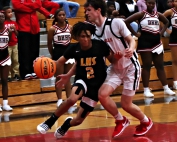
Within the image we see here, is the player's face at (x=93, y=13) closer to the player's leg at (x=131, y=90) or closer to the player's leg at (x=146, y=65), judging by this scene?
the player's leg at (x=131, y=90)

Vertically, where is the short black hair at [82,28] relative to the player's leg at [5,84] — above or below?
above

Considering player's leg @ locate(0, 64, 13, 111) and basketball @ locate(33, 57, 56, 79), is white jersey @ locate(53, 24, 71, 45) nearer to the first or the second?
player's leg @ locate(0, 64, 13, 111)

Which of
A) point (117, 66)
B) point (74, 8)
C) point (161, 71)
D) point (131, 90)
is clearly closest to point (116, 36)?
point (117, 66)

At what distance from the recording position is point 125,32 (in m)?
5.65

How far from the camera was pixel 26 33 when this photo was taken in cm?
960

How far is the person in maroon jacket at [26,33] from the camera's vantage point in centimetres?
956

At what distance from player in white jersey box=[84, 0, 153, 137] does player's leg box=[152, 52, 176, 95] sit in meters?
3.81

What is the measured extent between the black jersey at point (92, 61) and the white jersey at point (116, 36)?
8 centimetres

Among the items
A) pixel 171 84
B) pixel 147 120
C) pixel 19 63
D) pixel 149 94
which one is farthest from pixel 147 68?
pixel 147 120

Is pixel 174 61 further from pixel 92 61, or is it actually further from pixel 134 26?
pixel 92 61

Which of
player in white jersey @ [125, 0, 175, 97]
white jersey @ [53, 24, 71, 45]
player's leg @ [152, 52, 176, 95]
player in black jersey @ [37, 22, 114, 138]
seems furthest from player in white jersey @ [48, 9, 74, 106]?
player in black jersey @ [37, 22, 114, 138]

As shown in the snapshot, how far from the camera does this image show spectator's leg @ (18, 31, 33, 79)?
9.57m

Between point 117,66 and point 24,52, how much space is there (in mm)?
4114

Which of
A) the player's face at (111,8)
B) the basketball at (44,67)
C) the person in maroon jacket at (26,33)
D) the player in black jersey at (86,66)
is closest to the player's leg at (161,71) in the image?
the player's face at (111,8)
